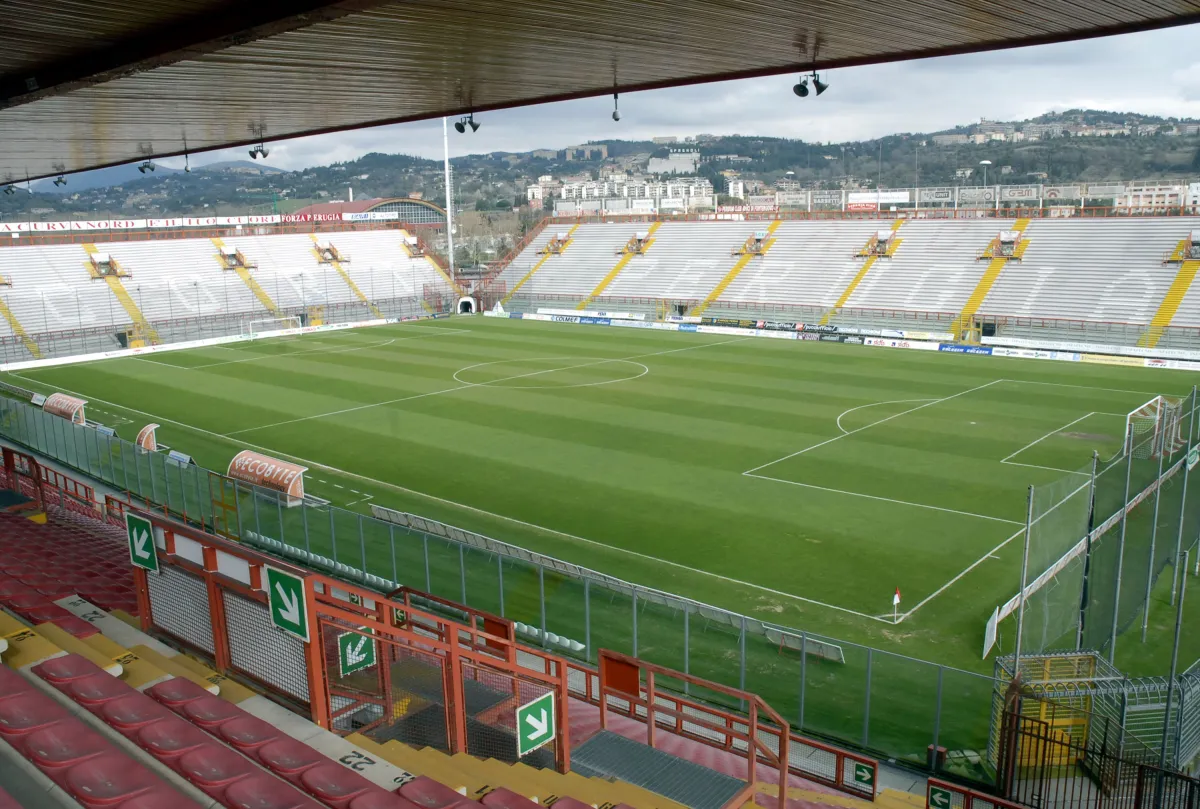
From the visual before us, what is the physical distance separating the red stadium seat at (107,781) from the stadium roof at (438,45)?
6.97m

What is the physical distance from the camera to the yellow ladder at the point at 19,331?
159 ft

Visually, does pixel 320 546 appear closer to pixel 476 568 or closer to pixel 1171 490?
pixel 476 568

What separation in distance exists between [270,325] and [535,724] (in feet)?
178

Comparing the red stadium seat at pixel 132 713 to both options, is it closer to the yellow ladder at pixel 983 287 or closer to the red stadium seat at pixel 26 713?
the red stadium seat at pixel 26 713

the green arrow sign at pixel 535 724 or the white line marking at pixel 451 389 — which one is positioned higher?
the green arrow sign at pixel 535 724

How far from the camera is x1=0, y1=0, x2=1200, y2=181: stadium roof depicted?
10.7 m

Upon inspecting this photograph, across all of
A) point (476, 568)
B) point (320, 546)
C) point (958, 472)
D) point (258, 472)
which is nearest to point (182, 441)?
point (258, 472)

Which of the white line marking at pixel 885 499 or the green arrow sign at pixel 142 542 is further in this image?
the white line marking at pixel 885 499

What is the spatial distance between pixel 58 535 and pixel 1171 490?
1721cm

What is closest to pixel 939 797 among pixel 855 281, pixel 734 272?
pixel 855 281

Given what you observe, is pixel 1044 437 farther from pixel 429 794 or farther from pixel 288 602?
pixel 429 794

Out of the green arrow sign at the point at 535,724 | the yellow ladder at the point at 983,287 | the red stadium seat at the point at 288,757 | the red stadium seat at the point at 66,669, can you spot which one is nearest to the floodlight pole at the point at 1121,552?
the green arrow sign at the point at 535,724

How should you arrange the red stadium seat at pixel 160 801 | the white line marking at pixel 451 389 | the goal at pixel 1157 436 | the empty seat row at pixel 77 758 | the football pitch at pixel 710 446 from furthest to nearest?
1. the white line marking at pixel 451 389
2. the football pitch at pixel 710 446
3. the goal at pixel 1157 436
4. the empty seat row at pixel 77 758
5. the red stadium seat at pixel 160 801

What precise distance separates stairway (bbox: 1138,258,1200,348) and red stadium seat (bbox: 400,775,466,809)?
4460cm
